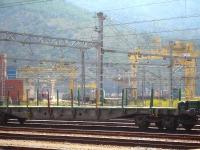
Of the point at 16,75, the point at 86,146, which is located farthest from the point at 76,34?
the point at 86,146

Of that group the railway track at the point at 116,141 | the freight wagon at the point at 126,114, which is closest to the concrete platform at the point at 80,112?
the freight wagon at the point at 126,114

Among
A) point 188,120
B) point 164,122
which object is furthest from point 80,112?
point 188,120

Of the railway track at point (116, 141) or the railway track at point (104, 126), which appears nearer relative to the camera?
the railway track at point (116, 141)

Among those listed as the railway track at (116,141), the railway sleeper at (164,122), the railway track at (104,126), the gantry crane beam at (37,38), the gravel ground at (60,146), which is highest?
the gantry crane beam at (37,38)

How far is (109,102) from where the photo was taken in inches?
1244

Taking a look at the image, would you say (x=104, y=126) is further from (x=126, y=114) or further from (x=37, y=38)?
(x=37, y=38)

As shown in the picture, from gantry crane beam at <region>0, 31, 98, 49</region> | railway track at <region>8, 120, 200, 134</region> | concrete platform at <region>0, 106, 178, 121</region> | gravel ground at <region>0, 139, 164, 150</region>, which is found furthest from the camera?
gantry crane beam at <region>0, 31, 98, 49</region>

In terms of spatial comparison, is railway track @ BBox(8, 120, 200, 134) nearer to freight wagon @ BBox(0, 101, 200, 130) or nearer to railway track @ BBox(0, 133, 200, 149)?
freight wagon @ BBox(0, 101, 200, 130)

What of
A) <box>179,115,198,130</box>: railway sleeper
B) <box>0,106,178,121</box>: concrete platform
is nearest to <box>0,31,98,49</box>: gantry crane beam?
<box>0,106,178,121</box>: concrete platform

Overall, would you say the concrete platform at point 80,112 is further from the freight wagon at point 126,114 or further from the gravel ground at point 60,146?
the gravel ground at point 60,146

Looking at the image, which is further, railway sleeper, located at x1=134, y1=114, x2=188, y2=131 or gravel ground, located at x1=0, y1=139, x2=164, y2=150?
railway sleeper, located at x1=134, y1=114, x2=188, y2=131

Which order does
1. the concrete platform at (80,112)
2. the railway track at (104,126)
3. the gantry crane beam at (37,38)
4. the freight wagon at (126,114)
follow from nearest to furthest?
the freight wagon at (126,114) < the concrete platform at (80,112) < the railway track at (104,126) < the gantry crane beam at (37,38)

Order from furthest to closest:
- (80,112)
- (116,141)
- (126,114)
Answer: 1. (80,112)
2. (126,114)
3. (116,141)

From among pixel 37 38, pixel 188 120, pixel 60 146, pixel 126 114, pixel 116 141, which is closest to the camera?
pixel 60 146
